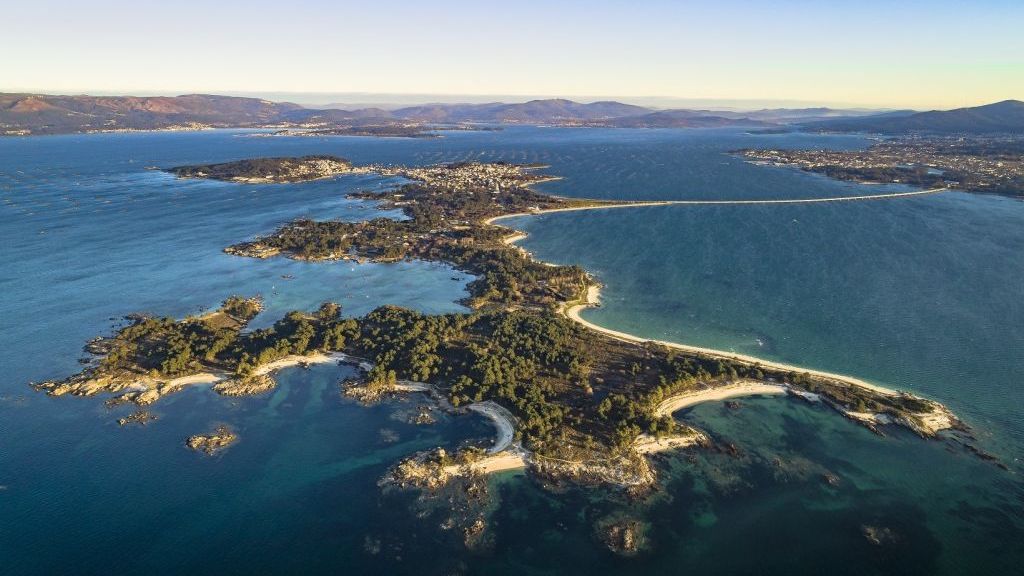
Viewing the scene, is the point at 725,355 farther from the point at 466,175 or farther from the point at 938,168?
the point at 938,168

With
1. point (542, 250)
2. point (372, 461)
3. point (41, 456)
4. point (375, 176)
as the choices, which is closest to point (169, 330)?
point (41, 456)

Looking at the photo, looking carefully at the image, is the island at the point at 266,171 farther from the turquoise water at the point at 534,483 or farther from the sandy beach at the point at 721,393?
the sandy beach at the point at 721,393

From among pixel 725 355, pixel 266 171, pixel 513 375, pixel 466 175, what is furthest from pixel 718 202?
pixel 266 171

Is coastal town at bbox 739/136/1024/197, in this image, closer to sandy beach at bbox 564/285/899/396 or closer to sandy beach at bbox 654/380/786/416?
sandy beach at bbox 564/285/899/396

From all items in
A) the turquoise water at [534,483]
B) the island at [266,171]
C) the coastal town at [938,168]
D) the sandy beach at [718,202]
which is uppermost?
the coastal town at [938,168]

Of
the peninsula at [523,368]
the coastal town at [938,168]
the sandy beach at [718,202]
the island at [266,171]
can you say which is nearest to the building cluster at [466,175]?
the island at [266,171]

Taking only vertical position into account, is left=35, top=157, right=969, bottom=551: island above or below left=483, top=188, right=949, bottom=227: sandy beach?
below

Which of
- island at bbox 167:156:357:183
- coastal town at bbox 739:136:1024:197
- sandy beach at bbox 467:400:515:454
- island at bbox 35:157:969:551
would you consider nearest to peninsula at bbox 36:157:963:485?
island at bbox 35:157:969:551
